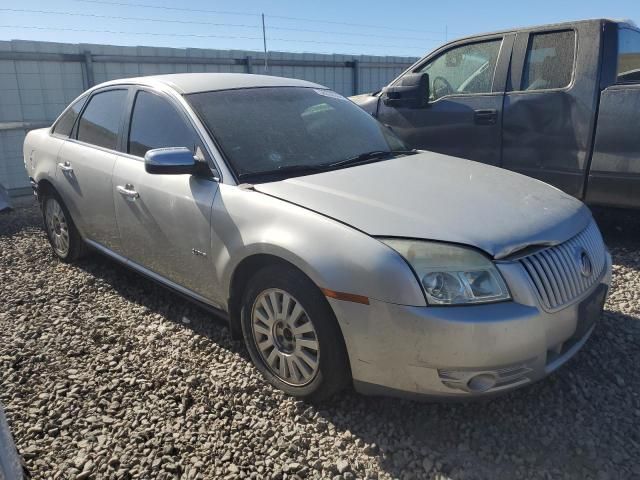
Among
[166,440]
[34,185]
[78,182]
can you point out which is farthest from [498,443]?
[34,185]

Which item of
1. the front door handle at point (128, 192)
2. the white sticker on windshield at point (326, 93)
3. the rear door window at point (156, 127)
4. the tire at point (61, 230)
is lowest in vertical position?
the tire at point (61, 230)

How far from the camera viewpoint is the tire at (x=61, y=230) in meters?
4.59

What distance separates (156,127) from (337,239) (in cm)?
179

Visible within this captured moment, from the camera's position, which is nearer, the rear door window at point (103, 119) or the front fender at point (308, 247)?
the front fender at point (308, 247)

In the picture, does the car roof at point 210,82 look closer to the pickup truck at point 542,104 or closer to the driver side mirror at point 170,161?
the driver side mirror at point 170,161

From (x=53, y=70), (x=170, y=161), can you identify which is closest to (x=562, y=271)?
(x=170, y=161)

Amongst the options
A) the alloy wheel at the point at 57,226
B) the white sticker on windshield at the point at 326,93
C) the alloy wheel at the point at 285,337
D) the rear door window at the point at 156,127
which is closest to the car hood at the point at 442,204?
the alloy wheel at the point at 285,337

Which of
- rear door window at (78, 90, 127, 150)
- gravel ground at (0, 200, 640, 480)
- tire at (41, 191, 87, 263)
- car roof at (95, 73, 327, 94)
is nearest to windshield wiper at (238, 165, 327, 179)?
car roof at (95, 73, 327, 94)

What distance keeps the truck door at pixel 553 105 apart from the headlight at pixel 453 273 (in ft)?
9.27

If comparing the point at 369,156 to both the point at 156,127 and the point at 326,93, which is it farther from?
the point at 156,127

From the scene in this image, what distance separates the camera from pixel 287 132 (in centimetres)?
332

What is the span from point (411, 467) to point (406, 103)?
3.84m

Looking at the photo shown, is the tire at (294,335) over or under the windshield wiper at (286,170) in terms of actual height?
under

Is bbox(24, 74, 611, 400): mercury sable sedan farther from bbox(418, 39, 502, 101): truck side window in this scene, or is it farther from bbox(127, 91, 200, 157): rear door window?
bbox(418, 39, 502, 101): truck side window
